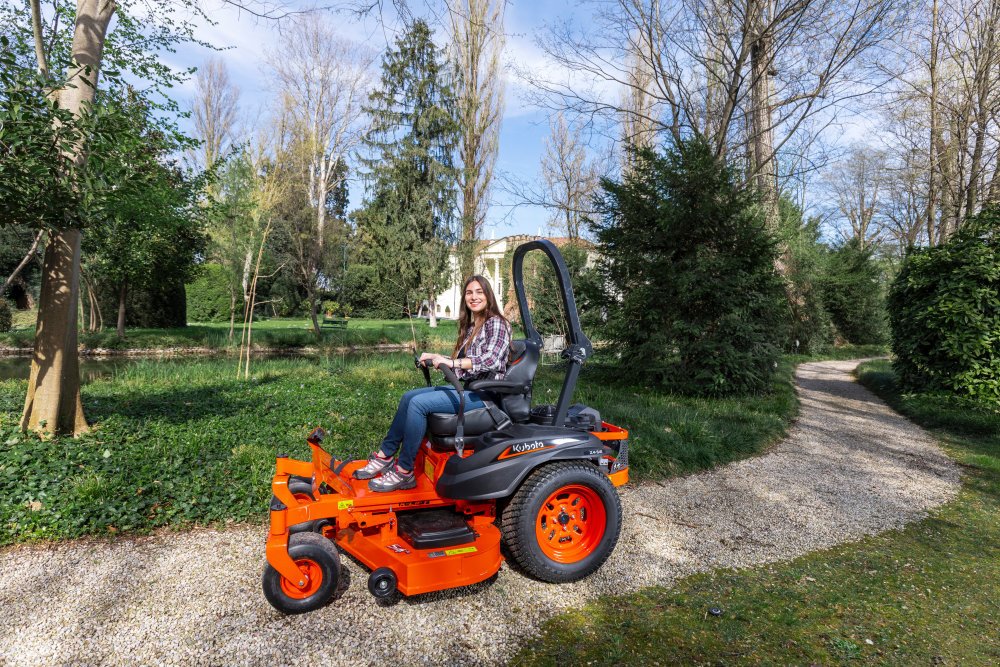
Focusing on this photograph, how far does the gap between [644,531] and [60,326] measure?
5124mm

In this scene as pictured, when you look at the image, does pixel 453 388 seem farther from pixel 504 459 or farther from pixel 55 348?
pixel 55 348

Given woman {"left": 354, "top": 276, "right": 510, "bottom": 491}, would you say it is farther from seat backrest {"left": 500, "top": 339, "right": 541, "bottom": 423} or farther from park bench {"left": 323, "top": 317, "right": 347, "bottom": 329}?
park bench {"left": 323, "top": 317, "right": 347, "bottom": 329}

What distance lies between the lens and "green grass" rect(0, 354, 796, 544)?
396 cm

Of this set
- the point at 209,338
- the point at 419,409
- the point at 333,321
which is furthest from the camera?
the point at 333,321

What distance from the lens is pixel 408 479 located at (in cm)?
342

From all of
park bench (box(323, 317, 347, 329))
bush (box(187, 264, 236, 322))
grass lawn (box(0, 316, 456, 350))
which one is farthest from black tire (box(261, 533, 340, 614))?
bush (box(187, 264, 236, 322))

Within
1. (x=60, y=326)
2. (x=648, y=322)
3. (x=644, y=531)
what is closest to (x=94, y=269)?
(x=60, y=326)

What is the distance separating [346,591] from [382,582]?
485 mm

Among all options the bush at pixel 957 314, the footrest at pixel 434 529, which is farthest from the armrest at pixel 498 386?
the bush at pixel 957 314

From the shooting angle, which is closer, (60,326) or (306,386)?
(60,326)

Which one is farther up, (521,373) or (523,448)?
(521,373)

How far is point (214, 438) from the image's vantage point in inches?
202

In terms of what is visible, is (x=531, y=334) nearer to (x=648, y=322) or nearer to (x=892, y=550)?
(x=892, y=550)

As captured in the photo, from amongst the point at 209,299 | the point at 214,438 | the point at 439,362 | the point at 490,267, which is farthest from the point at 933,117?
the point at 209,299
